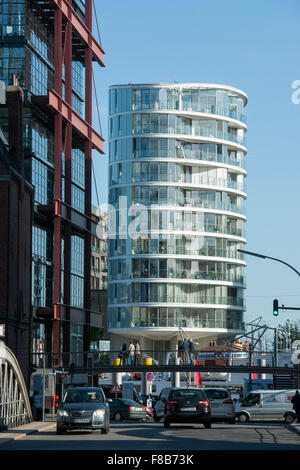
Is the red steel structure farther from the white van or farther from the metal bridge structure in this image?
the metal bridge structure

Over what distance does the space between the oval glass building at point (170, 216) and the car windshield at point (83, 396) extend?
64.6 metres

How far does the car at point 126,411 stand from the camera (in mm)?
49906

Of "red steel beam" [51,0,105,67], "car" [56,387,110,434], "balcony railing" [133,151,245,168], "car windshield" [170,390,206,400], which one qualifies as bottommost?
"car" [56,387,110,434]

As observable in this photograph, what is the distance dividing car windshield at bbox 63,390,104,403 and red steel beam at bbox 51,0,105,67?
35915 mm

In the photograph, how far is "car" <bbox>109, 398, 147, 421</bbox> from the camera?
49.9 metres

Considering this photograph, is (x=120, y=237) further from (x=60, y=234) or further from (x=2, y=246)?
(x=2, y=246)

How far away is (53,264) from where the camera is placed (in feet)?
210

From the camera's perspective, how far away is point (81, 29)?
6894cm

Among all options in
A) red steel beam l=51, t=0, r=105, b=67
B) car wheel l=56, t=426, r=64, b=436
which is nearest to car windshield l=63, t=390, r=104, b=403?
car wheel l=56, t=426, r=64, b=436

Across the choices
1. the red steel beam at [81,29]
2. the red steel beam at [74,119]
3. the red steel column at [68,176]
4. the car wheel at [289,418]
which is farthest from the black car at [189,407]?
the red steel beam at [81,29]

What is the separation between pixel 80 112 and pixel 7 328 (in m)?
31.0

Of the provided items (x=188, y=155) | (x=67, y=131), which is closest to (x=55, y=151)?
(x=67, y=131)

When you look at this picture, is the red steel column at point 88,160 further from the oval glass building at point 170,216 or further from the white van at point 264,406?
the oval glass building at point 170,216
